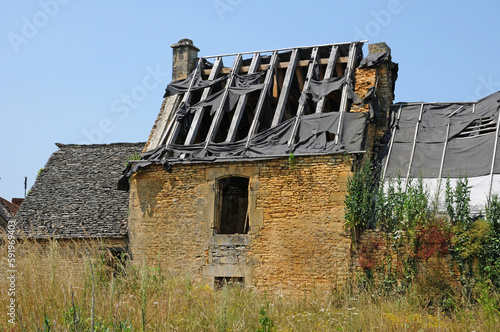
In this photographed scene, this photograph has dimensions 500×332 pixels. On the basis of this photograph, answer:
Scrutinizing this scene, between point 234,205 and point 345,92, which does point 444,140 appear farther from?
point 234,205

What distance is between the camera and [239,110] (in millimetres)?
16219

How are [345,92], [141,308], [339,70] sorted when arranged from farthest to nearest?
[339,70], [345,92], [141,308]

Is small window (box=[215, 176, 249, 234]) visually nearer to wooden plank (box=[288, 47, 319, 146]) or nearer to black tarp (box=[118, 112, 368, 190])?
black tarp (box=[118, 112, 368, 190])

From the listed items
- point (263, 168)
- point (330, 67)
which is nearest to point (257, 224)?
point (263, 168)

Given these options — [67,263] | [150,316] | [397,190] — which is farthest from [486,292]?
[67,263]

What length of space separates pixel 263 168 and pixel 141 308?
7.31 metres

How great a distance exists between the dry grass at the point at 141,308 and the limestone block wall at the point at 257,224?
253 cm

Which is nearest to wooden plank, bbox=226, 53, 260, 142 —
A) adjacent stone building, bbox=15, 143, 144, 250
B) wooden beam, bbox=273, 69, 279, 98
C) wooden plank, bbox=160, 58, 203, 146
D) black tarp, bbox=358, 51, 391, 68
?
wooden beam, bbox=273, 69, 279, 98

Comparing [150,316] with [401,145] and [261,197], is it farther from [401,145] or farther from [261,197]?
[401,145]

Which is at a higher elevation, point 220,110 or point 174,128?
point 220,110

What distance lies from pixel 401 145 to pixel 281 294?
5.72 metres

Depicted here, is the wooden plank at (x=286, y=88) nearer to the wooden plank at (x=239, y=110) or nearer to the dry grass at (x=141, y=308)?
the wooden plank at (x=239, y=110)

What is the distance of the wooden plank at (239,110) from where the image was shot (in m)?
15.6

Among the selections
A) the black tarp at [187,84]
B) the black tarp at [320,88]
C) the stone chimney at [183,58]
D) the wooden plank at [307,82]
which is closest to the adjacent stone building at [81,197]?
the black tarp at [187,84]
